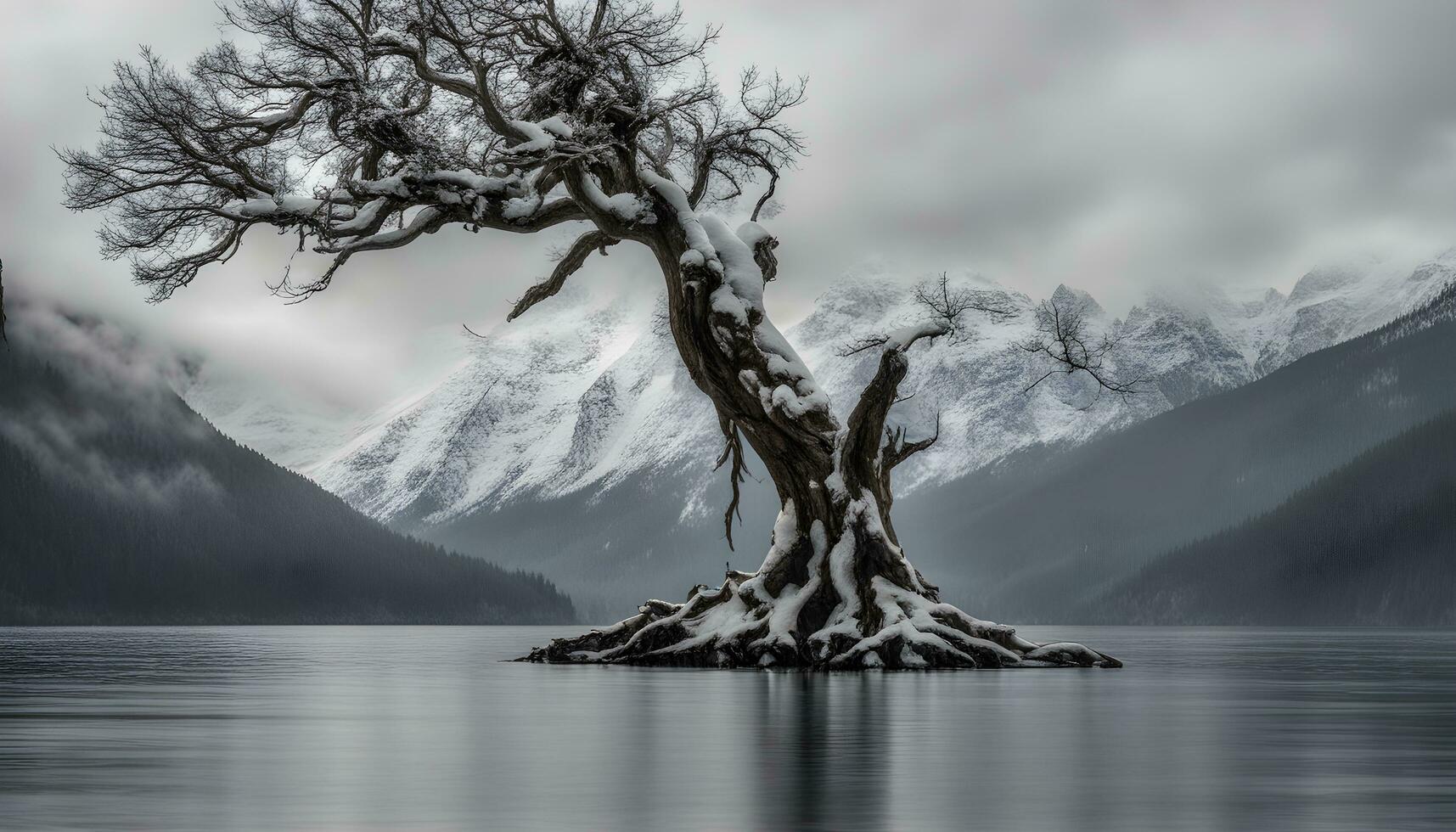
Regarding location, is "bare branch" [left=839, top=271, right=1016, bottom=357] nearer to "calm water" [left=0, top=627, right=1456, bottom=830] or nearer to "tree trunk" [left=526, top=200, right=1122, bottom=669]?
"tree trunk" [left=526, top=200, right=1122, bottom=669]

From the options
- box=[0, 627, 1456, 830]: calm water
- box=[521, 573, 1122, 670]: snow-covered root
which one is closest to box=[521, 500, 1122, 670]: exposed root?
box=[521, 573, 1122, 670]: snow-covered root

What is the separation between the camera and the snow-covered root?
32969 mm

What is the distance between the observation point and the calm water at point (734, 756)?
1138 centimetres

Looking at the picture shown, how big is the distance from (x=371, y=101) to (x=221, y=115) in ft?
8.86

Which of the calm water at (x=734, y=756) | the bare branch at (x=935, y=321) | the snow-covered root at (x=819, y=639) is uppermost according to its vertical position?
the bare branch at (x=935, y=321)

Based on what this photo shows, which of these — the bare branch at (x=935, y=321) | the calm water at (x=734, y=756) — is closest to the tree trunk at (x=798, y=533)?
the bare branch at (x=935, y=321)

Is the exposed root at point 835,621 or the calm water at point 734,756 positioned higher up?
the exposed root at point 835,621

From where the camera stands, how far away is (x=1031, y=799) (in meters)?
12.2

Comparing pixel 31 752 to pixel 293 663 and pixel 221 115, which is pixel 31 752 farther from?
pixel 293 663

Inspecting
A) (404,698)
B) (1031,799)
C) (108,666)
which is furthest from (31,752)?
(108,666)

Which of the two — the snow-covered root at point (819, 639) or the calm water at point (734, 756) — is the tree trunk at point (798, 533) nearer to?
the snow-covered root at point (819, 639)

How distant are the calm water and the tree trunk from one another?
4650mm

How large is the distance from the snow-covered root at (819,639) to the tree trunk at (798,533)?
0.03m

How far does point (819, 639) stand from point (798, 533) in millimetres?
2758
